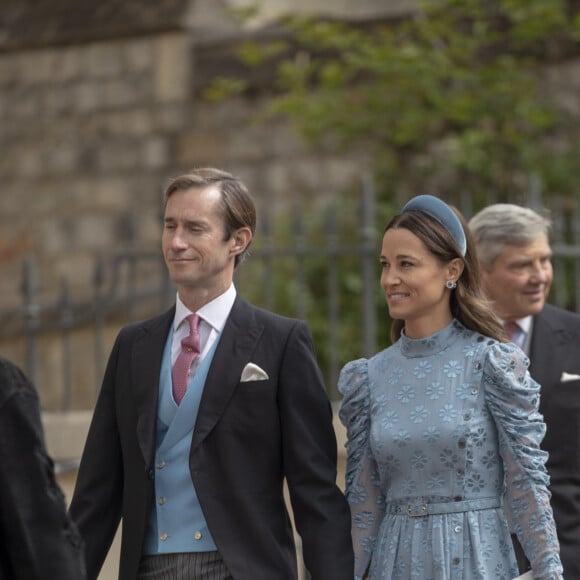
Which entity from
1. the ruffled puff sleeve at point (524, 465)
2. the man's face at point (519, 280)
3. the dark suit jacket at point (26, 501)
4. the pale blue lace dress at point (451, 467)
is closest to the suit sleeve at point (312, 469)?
the pale blue lace dress at point (451, 467)

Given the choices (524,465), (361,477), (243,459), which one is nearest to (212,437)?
(243,459)

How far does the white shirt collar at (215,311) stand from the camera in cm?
378

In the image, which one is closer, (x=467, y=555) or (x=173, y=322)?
(x=467, y=555)

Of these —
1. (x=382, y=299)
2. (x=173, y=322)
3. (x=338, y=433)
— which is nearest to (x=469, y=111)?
(x=382, y=299)

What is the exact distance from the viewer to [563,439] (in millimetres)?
4141

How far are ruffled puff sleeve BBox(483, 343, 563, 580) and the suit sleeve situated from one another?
0.44m

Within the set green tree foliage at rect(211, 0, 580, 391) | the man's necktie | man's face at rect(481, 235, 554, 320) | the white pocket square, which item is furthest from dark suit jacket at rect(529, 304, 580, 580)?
green tree foliage at rect(211, 0, 580, 391)

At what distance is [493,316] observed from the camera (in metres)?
3.78

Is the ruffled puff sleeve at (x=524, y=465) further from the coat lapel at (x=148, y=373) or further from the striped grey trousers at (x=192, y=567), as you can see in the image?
the coat lapel at (x=148, y=373)

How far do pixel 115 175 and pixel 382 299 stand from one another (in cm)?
440

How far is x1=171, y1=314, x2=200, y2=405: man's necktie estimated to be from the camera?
3.71 metres

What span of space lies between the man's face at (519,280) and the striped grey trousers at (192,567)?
136 cm

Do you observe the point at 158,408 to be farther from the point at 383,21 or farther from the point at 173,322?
the point at 383,21

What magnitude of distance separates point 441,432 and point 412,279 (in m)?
0.41
